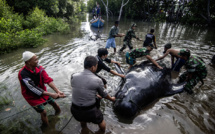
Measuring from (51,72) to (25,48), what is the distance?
4.20 metres

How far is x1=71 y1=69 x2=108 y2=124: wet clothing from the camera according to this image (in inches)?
72.9

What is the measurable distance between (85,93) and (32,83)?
104 cm

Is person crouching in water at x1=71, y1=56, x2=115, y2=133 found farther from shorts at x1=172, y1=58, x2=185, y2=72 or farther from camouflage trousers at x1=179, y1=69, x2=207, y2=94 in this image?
shorts at x1=172, y1=58, x2=185, y2=72

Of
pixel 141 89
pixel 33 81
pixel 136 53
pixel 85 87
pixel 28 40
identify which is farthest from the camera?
pixel 28 40

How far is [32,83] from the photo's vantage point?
2.05 meters

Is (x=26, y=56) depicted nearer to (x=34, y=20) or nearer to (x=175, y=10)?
(x=34, y=20)

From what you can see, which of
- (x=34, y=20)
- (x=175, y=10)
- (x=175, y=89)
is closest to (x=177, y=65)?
(x=175, y=89)

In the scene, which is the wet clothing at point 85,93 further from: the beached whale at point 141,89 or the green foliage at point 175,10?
the green foliage at point 175,10

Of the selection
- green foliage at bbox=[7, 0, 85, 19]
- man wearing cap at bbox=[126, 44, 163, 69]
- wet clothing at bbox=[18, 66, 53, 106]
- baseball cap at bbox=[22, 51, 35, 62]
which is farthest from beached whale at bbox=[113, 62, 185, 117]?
green foliage at bbox=[7, 0, 85, 19]

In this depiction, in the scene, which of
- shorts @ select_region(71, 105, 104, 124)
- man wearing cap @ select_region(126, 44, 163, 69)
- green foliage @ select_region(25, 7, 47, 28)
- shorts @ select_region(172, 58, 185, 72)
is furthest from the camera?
green foliage @ select_region(25, 7, 47, 28)

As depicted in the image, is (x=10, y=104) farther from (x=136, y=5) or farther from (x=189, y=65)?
(x=136, y=5)

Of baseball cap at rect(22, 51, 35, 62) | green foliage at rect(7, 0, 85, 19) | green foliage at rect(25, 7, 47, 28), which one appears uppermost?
green foliage at rect(7, 0, 85, 19)

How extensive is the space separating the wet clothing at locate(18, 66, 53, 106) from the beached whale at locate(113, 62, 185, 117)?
1725mm

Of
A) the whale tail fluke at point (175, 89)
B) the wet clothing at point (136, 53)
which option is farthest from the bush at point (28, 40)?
the whale tail fluke at point (175, 89)
